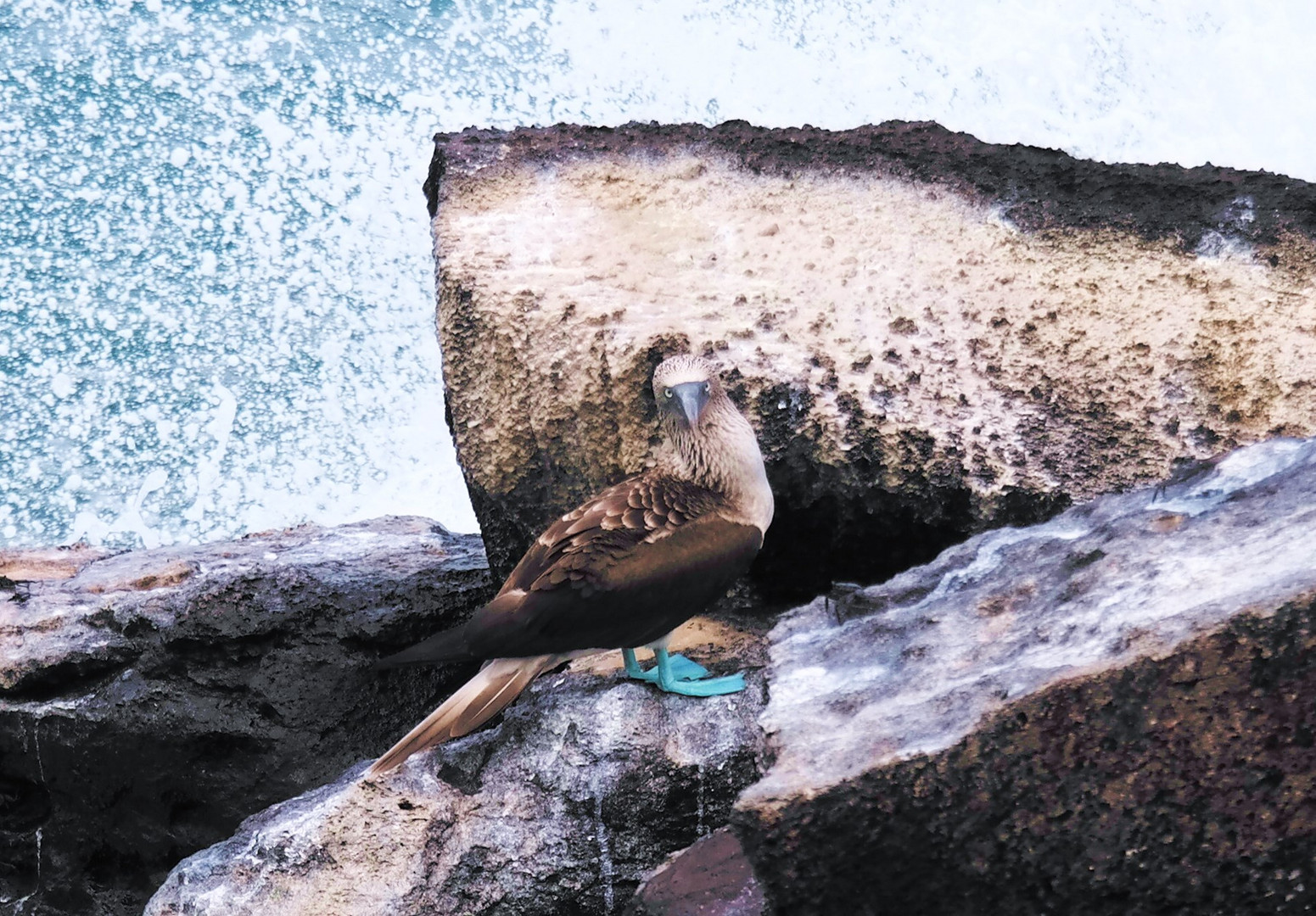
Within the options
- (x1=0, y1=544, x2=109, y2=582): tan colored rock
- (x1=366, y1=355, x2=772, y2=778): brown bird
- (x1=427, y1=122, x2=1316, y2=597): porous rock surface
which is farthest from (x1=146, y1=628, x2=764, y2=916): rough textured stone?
(x1=0, y1=544, x2=109, y2=582): tan colored rock

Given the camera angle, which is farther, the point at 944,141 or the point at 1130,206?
the point at 944,141

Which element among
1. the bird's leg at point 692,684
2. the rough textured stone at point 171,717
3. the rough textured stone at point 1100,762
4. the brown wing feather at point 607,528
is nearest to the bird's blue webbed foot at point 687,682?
the bird's leg at point 692,684

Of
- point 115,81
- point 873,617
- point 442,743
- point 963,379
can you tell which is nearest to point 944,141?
point 963,379

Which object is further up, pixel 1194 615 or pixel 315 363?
pixel 315 363

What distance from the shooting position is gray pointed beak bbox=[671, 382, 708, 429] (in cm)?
307

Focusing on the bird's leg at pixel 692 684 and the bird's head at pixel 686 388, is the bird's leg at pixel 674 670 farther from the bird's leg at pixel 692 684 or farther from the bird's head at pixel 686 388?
the bird's head at pixel 686 388

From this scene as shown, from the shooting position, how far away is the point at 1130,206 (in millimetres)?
3914

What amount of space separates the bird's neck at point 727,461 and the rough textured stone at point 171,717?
1.26m

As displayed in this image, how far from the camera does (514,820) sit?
292cm

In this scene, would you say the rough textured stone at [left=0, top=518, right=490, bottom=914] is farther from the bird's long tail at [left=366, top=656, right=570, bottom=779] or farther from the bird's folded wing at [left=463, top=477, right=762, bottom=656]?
the bird's folded wing at [left=463, top=477, right=762, bottom=656]

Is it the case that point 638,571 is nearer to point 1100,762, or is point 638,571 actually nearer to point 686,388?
point 686,388

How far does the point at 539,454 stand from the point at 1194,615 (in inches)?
81.0

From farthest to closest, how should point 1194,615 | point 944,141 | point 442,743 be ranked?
1. point 944,141
2. point 442,743
3. point 1194,615

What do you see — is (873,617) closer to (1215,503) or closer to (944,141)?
(1215,503)
